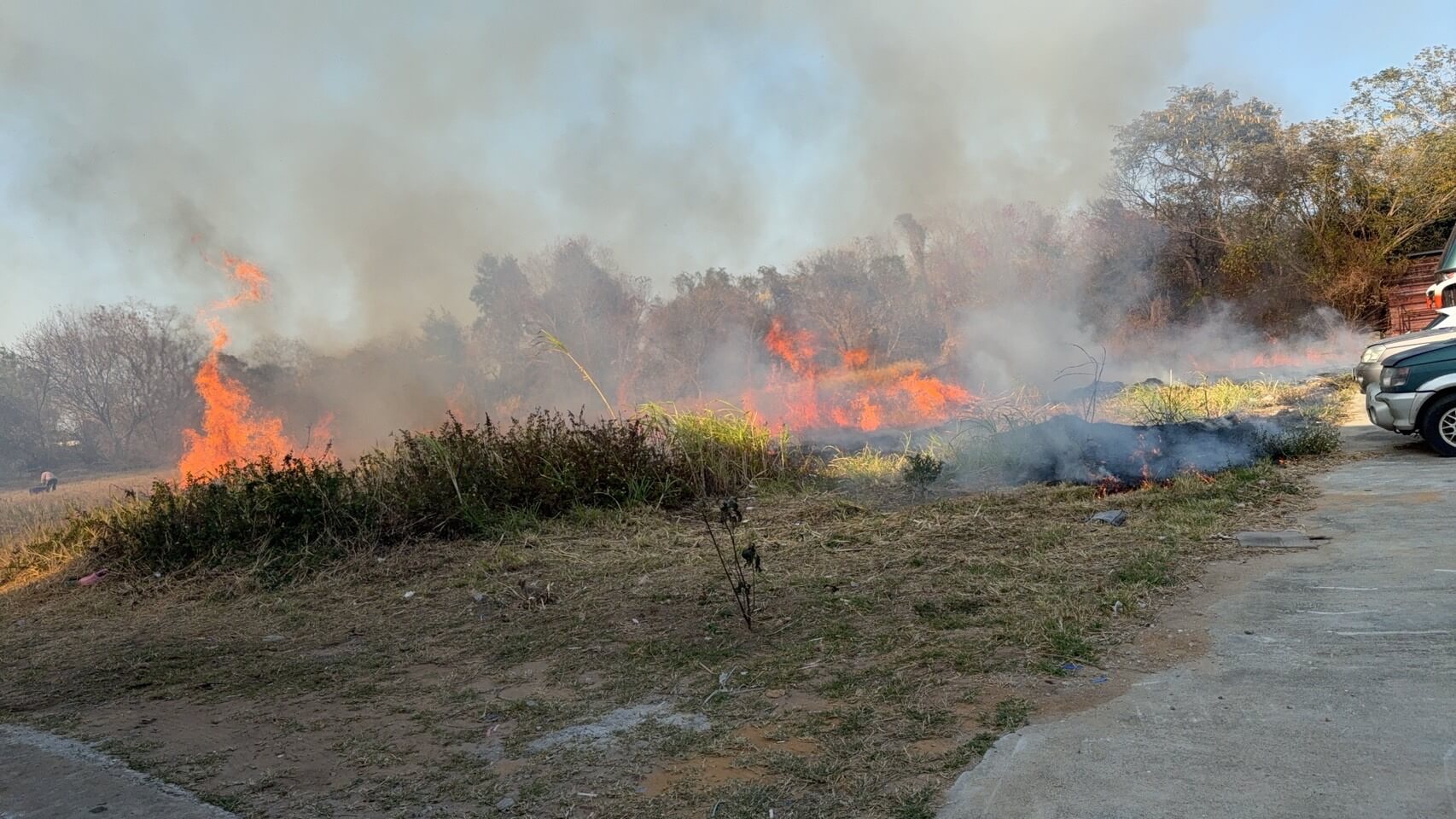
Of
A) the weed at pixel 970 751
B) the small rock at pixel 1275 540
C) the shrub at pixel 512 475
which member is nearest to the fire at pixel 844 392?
the shrub at pixel 512 475

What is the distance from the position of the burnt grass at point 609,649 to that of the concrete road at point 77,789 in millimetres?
104

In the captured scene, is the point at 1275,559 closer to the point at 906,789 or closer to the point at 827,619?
the point at 827,619

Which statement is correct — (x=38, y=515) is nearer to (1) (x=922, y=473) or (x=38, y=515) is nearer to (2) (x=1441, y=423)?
(1) (x=922, y=473)

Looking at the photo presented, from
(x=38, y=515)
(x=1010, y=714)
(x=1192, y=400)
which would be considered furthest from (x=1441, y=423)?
(x=38, y=515)

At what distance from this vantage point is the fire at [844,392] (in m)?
12.4

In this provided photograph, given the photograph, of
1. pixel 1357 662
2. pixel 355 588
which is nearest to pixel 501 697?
pixel 355 588

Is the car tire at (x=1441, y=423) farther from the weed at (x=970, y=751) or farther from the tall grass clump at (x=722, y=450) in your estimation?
the weed at (x=970, y=751)

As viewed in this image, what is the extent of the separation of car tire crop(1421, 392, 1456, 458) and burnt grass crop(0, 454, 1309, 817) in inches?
56.6

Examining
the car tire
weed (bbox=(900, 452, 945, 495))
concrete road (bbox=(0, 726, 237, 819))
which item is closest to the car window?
the car tire

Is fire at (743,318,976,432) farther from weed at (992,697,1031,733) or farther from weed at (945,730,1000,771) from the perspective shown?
weed at (945,730,1000,771)

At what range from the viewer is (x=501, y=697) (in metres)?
3.67

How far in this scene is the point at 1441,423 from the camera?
7.61 m

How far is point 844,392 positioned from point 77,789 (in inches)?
433

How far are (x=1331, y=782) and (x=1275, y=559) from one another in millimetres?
2837
